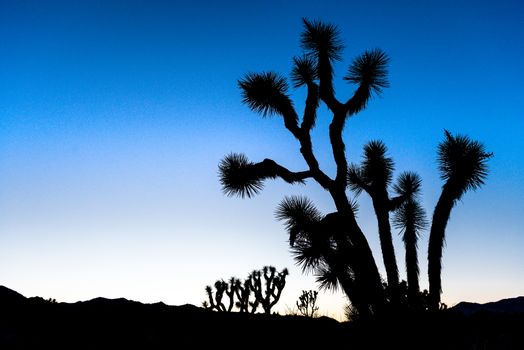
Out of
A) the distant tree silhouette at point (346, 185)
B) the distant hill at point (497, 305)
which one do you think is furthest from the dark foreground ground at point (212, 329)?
the distant hill at point (497, 305)

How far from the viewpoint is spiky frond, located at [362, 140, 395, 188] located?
12548 mm

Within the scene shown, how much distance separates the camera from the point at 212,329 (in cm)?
670

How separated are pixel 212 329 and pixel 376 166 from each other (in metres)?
7.46

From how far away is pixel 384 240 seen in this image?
453 inches

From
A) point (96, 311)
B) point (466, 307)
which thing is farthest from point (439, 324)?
point (466, 307)

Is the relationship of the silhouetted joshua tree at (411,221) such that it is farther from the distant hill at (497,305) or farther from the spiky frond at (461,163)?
the distant hill at (497,305)

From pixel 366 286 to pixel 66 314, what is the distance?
20.0ft

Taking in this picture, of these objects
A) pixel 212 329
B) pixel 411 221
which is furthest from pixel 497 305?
pixel 212 329

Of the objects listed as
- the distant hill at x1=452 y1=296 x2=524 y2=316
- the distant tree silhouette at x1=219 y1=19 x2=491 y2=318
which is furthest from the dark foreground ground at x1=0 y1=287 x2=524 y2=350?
the distant hill at x1=452 y1=296 x2=524 y2=316

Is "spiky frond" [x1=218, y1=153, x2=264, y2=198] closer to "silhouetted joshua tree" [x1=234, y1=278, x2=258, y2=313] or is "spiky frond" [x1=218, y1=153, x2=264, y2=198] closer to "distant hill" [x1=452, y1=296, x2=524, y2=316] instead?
"silhouetted joshua tree" [x1=234, y1=278, x2=258, y2=313]

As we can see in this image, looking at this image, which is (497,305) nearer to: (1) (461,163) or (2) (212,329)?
(1) (461,163)

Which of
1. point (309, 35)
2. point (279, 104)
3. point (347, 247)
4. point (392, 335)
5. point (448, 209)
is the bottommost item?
point (392, 335)

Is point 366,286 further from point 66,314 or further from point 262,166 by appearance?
point 66,314

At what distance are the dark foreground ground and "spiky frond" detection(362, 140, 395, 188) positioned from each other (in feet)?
16.3
